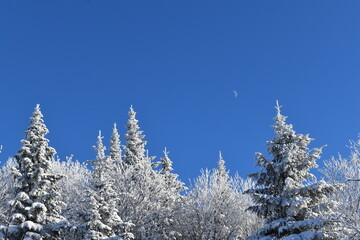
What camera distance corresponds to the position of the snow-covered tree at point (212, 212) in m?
28.6

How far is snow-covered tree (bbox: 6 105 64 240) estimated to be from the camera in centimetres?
2093

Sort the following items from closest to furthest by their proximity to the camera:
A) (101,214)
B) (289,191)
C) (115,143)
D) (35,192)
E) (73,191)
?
(289,191)
(101,214)
(35,192)
(73,191)
(115,143)

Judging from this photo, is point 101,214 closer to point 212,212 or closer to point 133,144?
point 212,212

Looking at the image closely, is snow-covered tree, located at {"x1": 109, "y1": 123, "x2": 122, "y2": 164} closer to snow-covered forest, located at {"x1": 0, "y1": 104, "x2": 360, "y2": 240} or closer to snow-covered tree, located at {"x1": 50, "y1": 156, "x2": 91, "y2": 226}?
snow-covered tree, located at {"x1": 50, "y1": 156, "x2": 91, "y2": 226}

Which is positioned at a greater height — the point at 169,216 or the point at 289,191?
the point at 169,216

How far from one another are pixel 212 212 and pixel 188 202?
239cm

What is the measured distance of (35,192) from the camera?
2186 cm

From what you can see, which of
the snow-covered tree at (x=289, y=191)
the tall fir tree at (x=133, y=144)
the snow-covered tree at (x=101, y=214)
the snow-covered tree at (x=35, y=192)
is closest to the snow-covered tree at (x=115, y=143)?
the tall fir tree at (x=133, y=144)

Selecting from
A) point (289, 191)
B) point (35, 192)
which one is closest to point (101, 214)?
point (35, 192)

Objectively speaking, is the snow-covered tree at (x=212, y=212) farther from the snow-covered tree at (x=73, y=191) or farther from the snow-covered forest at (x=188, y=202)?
the snow-covered tree at (x=73, y=191)

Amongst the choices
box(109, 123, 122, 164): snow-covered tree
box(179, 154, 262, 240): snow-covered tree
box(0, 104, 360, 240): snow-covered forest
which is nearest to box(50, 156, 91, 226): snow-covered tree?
box(0, 104, 360, 240): snow-covered forest

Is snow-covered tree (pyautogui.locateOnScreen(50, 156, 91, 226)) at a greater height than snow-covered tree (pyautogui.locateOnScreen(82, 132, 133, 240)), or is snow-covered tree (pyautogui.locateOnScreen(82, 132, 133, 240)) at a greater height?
snow-covered tree (pyautogui.locateOnScreen(50, 156, 91, 226))

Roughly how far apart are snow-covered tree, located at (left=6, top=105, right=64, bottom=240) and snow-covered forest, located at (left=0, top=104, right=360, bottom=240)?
0.06 meters

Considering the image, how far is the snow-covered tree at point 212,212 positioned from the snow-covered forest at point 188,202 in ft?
0.25
